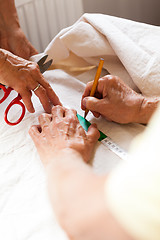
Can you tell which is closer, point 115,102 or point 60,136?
point 60,136

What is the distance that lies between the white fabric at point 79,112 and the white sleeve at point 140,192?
0.35 metres

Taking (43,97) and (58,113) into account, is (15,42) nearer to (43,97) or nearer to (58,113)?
(43,97)

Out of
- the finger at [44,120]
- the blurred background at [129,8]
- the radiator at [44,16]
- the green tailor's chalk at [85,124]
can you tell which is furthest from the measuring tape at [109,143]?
the blurred background at [129,8]

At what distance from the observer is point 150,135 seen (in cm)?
37

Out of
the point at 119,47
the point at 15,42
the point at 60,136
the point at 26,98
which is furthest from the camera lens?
the point at 15,42

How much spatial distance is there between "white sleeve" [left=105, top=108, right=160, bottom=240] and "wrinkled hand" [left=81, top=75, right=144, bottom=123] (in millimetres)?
568

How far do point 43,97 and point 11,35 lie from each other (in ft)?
1.57

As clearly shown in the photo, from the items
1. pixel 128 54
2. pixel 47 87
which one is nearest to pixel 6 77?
pixel 47 87

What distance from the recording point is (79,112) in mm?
1093

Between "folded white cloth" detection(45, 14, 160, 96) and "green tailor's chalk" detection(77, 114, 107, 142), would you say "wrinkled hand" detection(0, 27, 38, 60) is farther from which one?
"green tailor's chalk" detection(77, 114, 107, 142)

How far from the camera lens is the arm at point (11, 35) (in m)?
1.34

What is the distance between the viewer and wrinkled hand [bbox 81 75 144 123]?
946mm

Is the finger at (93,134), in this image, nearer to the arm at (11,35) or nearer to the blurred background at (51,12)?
the arm at (11,35)

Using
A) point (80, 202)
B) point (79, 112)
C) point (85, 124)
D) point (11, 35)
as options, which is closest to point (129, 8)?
point (11, 35)
